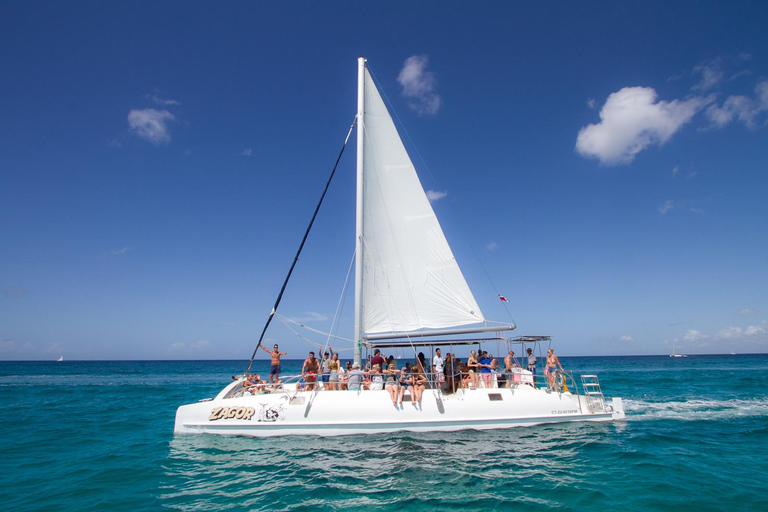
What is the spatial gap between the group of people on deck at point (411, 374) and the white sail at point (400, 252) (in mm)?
1508

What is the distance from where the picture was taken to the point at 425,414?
12664 mm

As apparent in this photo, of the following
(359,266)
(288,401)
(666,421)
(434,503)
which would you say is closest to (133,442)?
(288,401)

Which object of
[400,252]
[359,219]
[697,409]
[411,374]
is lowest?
[697,409]

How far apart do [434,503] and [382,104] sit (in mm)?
14249

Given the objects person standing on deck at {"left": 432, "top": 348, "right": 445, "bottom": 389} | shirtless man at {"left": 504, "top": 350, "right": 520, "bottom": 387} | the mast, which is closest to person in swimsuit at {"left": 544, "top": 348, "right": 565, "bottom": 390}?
shirtless man at {"left": 504, "top": 350, "right": 520, "bottom": 387}

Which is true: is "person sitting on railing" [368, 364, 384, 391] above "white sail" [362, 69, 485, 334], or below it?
below

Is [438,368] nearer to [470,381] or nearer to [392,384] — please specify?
[470,381]

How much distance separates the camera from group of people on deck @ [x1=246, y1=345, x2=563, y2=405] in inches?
519

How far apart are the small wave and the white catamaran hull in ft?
22.9

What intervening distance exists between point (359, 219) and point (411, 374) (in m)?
6.25

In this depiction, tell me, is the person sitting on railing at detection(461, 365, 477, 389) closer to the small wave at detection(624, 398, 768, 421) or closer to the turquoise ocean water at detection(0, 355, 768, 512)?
the turquoise ocean water at detection(0, 355, 768, 512)

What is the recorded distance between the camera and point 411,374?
1322 cm

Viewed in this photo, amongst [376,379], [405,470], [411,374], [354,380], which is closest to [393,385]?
[411,374]

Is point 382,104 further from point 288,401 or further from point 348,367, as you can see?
point 288,401
